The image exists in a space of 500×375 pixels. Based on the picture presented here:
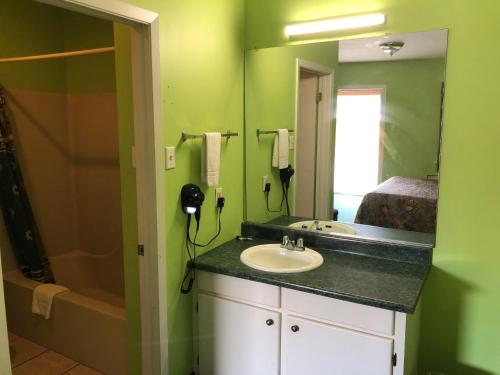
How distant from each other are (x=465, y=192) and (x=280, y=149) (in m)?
1.04

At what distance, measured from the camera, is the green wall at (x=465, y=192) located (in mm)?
1859

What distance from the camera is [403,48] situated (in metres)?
2.06

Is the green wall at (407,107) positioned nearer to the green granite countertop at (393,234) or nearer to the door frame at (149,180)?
the green granite countertop at (393,234)

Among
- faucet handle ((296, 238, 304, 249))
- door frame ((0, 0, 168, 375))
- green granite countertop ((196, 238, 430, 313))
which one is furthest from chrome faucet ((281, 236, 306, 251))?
door frame ((0, 0, 168, 375))

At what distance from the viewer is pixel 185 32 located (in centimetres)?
197

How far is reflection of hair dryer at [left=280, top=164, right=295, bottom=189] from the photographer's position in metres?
2.55

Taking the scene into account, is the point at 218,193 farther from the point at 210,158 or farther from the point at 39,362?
the point at 39,362

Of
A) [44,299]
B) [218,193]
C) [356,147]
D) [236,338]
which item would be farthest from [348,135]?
[44,299]

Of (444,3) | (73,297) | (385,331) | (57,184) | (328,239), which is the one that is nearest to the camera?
(385,331)

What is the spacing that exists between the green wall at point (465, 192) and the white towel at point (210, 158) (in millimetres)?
941

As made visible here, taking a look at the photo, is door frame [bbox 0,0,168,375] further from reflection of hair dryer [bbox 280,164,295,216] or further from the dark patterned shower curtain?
the dark patterned shower curtain

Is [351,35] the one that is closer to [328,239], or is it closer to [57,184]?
[328,239]

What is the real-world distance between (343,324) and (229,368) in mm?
691

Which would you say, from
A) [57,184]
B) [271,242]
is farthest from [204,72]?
[57,184]
